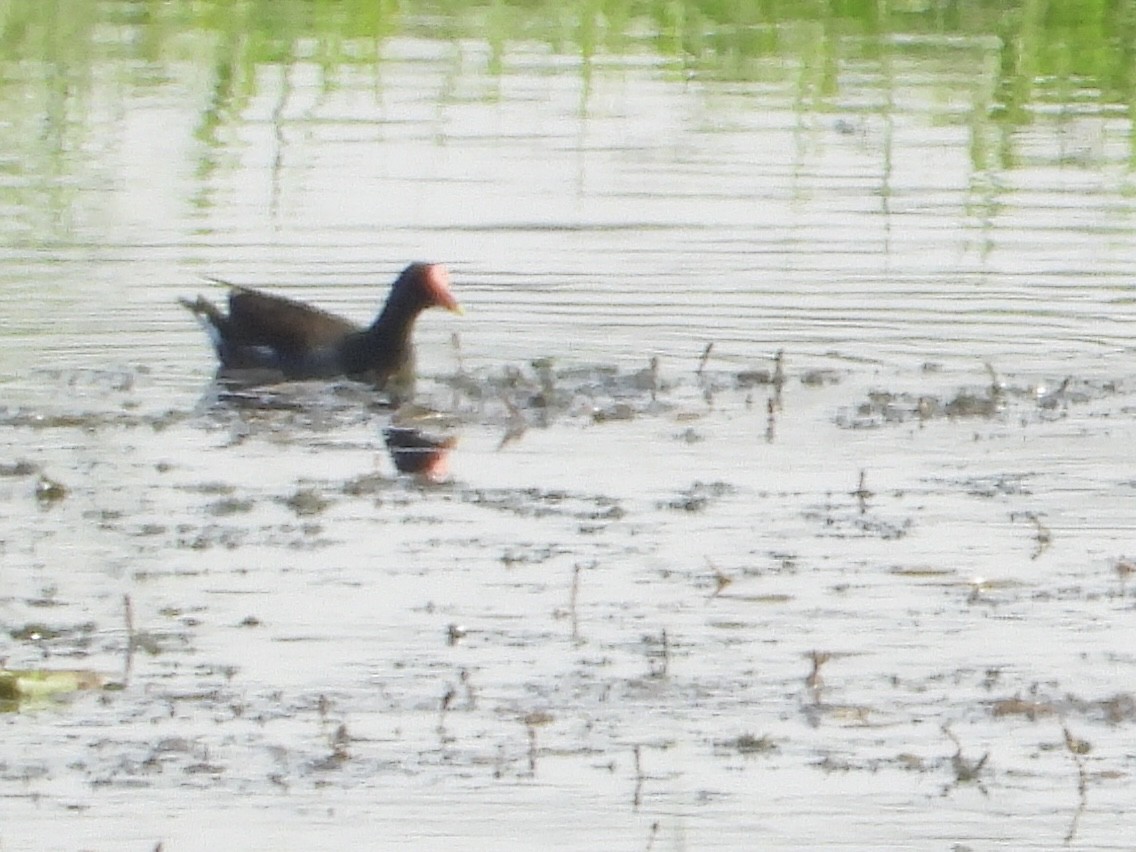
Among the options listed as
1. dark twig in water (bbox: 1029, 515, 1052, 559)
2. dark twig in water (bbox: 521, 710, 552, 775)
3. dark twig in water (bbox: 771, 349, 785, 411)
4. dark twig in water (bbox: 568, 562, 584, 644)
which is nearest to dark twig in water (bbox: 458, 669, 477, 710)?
dark twig in water (bbox: 521, 710, 552, 775)

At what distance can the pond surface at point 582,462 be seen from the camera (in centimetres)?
682

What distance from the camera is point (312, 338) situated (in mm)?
12391

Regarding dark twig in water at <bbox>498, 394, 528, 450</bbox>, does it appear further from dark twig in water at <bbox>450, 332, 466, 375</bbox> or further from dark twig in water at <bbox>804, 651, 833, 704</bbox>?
dark twig in water at <bbox>804, 651, 833, 704</bbox>

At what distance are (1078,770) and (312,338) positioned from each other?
6051 millimetres

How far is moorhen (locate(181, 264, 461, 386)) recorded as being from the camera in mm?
12312

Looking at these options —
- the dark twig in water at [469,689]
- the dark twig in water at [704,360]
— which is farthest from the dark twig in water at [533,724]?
the dark twig in water at [704,360]

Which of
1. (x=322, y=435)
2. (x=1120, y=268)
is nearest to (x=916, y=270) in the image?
(x=1120, y=268)

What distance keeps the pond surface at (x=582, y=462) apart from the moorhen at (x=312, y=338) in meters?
0.21

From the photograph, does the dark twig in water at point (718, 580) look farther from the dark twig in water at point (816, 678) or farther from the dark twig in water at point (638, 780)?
the dark twig in water at point (638, 780)

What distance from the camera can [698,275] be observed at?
44.9 ft

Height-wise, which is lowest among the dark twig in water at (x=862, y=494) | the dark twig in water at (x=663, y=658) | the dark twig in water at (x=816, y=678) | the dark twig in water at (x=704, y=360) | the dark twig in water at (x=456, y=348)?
the dark twig in water at (x=456, y=348)

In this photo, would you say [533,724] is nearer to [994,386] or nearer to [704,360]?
[994,386]

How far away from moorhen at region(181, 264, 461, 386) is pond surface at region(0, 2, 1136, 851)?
0.68 feet

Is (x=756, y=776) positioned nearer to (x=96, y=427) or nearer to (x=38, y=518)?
(x=38, y=518)
